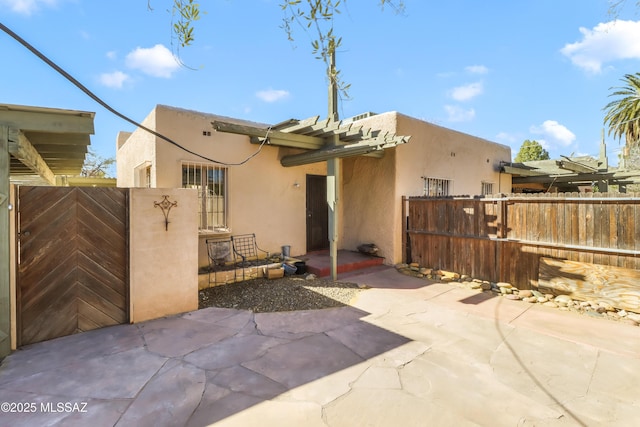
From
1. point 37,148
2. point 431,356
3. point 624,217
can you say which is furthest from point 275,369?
point 624,217

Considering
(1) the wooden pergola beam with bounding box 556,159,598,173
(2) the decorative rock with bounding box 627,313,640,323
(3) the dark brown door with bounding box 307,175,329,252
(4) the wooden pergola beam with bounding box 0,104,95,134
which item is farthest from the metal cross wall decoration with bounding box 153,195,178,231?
(1) the wooden pergola beam with bounding box 556,159,598,173

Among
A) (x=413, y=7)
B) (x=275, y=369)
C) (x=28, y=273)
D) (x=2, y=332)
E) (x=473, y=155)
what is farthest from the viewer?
(x=473, y=155)

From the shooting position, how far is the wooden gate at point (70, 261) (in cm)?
405

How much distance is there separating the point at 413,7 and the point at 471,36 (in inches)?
69.3

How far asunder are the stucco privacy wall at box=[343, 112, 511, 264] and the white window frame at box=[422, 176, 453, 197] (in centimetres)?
17

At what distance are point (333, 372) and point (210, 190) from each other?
5489mm

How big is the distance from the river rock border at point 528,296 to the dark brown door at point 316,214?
2.58m

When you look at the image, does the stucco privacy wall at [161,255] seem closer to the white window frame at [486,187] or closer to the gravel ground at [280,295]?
the gravel ground at [280,295]

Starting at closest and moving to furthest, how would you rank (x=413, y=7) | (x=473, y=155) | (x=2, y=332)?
(x=413, y=7), (x=2, y=332), (x=473, y=155)

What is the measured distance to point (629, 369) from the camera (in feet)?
11.4

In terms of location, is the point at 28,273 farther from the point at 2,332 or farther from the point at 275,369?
the point at 275,369

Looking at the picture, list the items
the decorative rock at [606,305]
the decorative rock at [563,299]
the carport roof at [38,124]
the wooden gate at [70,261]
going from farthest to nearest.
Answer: the decorative rock at [563,299] → the decorative rock at [606,305] → the wooden gate at [70,261] → the carport roof at [38,124]

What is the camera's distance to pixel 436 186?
32.1ft

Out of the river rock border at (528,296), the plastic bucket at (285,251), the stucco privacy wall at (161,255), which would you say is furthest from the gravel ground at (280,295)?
the river rock border at (528,296)
